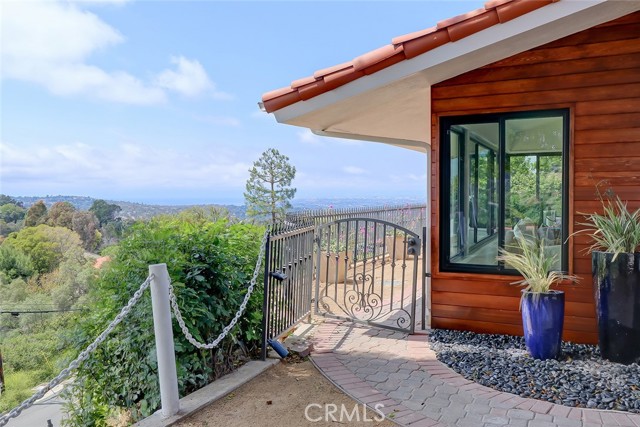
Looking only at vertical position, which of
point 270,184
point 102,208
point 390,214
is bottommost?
point 390,214

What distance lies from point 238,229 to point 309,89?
5.14 ft

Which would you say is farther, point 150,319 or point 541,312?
point 541,312

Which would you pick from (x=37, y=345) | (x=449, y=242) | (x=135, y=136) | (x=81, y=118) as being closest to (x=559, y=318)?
(x=449, y=242)

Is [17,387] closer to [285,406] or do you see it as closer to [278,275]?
[278,275]

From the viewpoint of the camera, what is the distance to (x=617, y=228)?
12.2 ft

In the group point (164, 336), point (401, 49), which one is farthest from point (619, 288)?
point (164, 336)

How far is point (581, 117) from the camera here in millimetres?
4180

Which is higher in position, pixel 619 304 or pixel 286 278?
pixel 286 278

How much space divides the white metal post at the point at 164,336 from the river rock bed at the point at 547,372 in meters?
2.31

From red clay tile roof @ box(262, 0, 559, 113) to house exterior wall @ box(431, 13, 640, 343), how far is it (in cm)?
100

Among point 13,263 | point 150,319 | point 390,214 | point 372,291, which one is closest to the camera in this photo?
point 150,319
